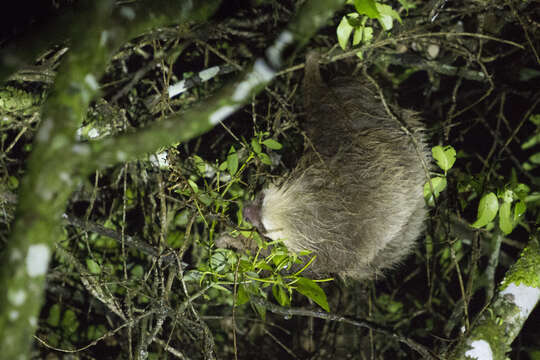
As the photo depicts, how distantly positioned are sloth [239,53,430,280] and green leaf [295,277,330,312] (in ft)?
3.09

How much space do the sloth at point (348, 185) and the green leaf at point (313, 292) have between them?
0.94 meters

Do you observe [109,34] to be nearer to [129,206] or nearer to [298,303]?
[129,206]

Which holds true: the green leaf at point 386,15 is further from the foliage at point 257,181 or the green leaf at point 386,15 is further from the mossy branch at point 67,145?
the mossy branch at point 67,145

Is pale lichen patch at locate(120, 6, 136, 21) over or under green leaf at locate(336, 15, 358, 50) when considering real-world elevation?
over

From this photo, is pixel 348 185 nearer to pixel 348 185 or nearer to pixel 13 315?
pixel 348 185

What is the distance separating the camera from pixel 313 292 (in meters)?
1.90

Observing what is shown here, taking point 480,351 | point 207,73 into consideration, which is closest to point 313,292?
point 480,351

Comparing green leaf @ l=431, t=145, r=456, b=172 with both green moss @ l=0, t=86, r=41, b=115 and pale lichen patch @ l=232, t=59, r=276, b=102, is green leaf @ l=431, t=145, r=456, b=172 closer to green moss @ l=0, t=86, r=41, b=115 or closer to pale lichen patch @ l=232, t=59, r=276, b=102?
pale lichen patch @ l=232, t=59, r=276, b=102

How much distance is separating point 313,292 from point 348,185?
1208 mm

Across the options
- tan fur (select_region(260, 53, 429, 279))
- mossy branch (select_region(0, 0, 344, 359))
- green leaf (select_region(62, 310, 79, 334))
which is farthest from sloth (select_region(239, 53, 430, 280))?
green leaf (select_region(62, 310, 79, 334))

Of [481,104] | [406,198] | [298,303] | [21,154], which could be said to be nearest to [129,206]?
[21,154]

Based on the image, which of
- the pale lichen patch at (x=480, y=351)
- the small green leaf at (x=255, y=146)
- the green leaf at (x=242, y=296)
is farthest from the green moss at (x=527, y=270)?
the small green leaf at (x=255, y=146)

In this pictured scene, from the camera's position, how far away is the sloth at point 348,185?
9.55 feet

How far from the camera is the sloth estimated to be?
9.55 feet
